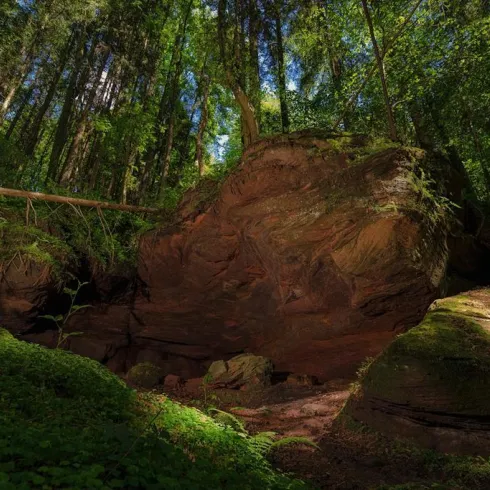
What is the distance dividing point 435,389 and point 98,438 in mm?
3945

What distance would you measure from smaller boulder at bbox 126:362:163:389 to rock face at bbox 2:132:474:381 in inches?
56.4

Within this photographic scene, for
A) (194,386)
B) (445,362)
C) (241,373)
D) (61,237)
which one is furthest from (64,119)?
(445,362)

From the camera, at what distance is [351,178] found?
7.29m

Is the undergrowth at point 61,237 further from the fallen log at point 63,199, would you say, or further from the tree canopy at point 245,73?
the tree canopy at point 245,73

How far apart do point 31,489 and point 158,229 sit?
8.39m

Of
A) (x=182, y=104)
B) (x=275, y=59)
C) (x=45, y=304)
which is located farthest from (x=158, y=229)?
(x=182, y=104)

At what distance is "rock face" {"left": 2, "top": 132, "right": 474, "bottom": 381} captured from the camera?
6773mm

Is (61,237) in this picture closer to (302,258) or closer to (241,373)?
(241,373)

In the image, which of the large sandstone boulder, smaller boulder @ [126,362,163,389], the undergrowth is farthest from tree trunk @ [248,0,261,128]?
smaller boulder @ [126,362,163,389]

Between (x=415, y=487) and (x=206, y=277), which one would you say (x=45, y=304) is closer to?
(x=206, y=277)

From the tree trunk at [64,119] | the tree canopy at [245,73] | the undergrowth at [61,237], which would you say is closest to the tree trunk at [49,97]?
the tree canopy at [245,73]

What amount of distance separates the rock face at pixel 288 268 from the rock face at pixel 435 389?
176 centimetres

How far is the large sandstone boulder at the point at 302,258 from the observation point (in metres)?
6.73

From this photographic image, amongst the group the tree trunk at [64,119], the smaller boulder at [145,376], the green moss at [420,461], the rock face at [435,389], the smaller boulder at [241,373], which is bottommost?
the smaller boulder at [145,376]
